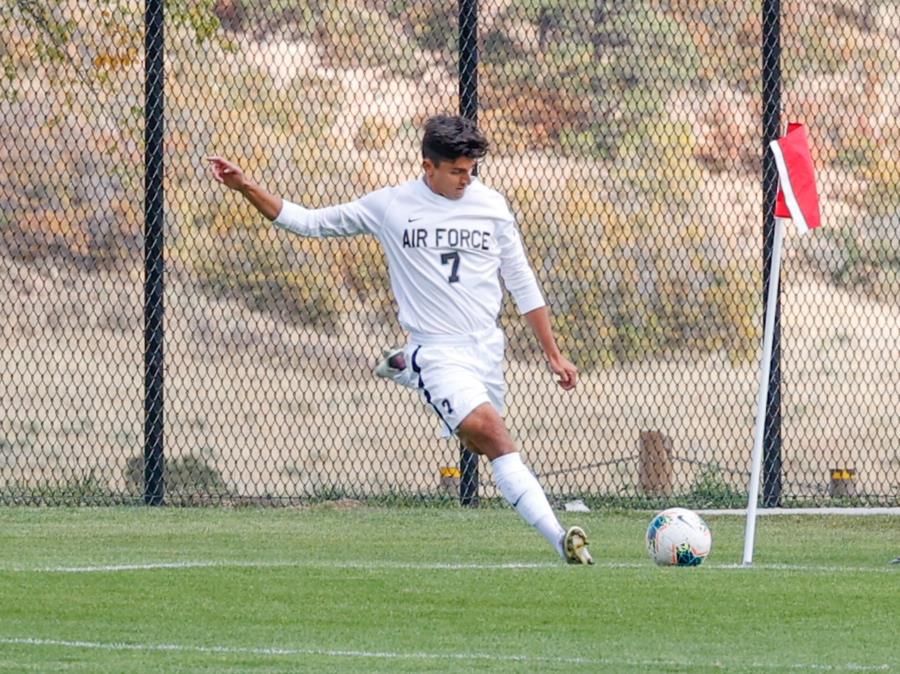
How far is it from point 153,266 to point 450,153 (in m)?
4.94

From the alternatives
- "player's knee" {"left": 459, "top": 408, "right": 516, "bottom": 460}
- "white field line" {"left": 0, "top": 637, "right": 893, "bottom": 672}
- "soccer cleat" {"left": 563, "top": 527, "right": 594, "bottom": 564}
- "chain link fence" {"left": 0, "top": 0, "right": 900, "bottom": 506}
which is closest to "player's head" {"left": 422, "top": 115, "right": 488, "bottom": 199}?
"player's knee" {"left": 459, "top": 408, "right": 516, "bottom": 460}

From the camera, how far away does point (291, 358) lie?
25234 mm

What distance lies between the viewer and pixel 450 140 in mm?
10000

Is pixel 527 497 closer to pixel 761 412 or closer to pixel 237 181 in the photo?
pixel 761 412

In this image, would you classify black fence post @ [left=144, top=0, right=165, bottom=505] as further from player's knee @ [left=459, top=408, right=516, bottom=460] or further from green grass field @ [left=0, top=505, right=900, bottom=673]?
player's knee @ [left=459, top=408, right=516, bottom=460]

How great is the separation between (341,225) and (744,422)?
572 inches

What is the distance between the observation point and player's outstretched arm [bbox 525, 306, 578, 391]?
10.0m

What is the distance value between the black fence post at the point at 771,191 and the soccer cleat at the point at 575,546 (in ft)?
17.5

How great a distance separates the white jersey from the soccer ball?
3.79ft

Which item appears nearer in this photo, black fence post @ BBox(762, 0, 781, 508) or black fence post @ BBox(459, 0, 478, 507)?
black fence post @ BBox(459, 0, 478, 507)

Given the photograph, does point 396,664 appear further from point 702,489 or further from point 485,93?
point 485,93

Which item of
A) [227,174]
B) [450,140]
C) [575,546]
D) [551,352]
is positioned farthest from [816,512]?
[227,174]

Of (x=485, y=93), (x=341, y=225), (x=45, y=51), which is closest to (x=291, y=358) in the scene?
(x=485, y=93)

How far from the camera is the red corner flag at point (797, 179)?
1098 centimetres
